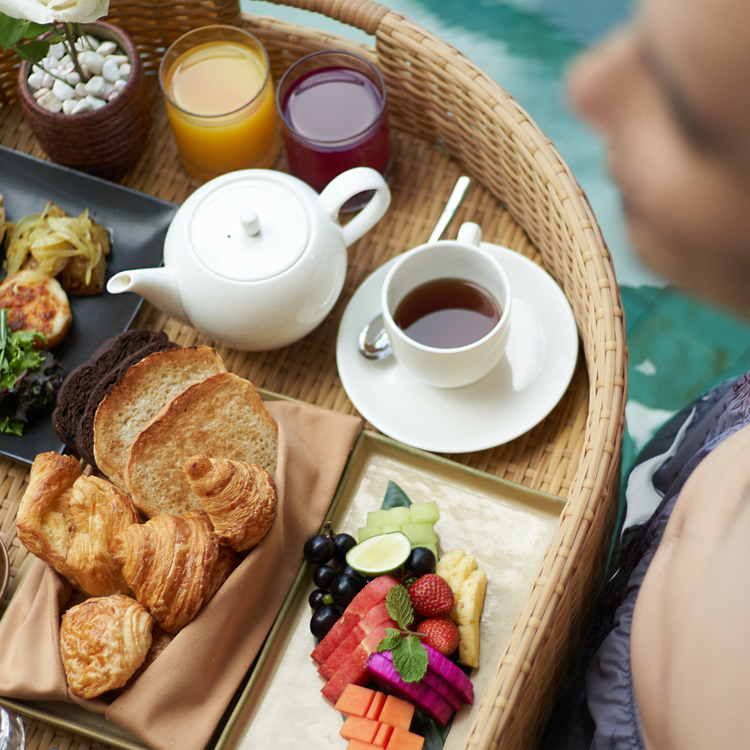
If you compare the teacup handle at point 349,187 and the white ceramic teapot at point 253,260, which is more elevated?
the teacup handle at point 349,187

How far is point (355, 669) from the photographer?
0.91 metres

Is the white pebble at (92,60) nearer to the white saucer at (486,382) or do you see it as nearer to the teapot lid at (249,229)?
the teapot lid at (249,229)

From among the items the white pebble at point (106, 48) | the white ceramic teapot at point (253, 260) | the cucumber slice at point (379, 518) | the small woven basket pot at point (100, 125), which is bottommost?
the cucumber slice at point (379, 518)

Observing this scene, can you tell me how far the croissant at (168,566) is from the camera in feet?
2.96

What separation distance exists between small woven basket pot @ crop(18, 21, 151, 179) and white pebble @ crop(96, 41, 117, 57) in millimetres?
12

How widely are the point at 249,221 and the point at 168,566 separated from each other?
0.48m

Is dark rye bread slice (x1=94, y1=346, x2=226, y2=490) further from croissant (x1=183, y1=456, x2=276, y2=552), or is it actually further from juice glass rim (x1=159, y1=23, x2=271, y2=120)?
juice glass rim (x1=159, y1=23, x2=271, y2=120)

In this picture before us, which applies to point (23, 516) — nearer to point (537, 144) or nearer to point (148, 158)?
point (148, 158)

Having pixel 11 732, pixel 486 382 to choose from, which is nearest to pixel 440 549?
pixel 486 382

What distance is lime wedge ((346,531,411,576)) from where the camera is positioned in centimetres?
96

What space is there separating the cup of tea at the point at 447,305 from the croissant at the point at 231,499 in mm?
288

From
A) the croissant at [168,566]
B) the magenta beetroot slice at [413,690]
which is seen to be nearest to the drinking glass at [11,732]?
the croissant at [168,566]

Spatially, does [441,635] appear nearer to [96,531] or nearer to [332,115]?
[96,531]

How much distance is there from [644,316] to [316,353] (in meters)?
0.71
